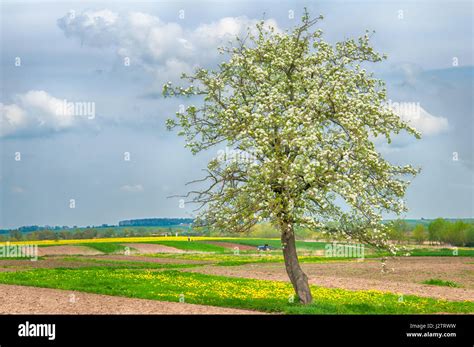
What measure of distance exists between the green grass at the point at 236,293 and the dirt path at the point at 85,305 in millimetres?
1629

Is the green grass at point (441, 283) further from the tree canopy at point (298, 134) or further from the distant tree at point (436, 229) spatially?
the distant tree at point (436, 229)

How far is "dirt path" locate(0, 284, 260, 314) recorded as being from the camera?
27.3m

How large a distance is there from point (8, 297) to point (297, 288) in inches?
631

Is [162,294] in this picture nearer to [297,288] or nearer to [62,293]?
[62,293]

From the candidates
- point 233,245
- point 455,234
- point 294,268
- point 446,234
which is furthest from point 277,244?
point 294,268

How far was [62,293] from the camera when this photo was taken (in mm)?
34438

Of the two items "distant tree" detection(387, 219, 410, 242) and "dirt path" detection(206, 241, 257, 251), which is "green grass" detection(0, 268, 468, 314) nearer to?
"distant tree" detection(387, 219, 410, 242)

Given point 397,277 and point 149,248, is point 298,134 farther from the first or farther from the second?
point 149,248

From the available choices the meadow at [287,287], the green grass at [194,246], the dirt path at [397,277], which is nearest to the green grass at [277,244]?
the green grass at [194,246]

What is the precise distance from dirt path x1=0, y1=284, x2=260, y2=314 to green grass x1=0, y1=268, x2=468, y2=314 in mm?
1629

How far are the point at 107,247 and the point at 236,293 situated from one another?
61871mm

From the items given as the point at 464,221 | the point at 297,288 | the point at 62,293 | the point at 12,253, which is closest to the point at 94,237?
the point at 12,253

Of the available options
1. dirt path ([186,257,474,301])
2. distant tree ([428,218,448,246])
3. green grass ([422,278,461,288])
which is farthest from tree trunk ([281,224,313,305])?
distant tree ([428,218,448,246])
